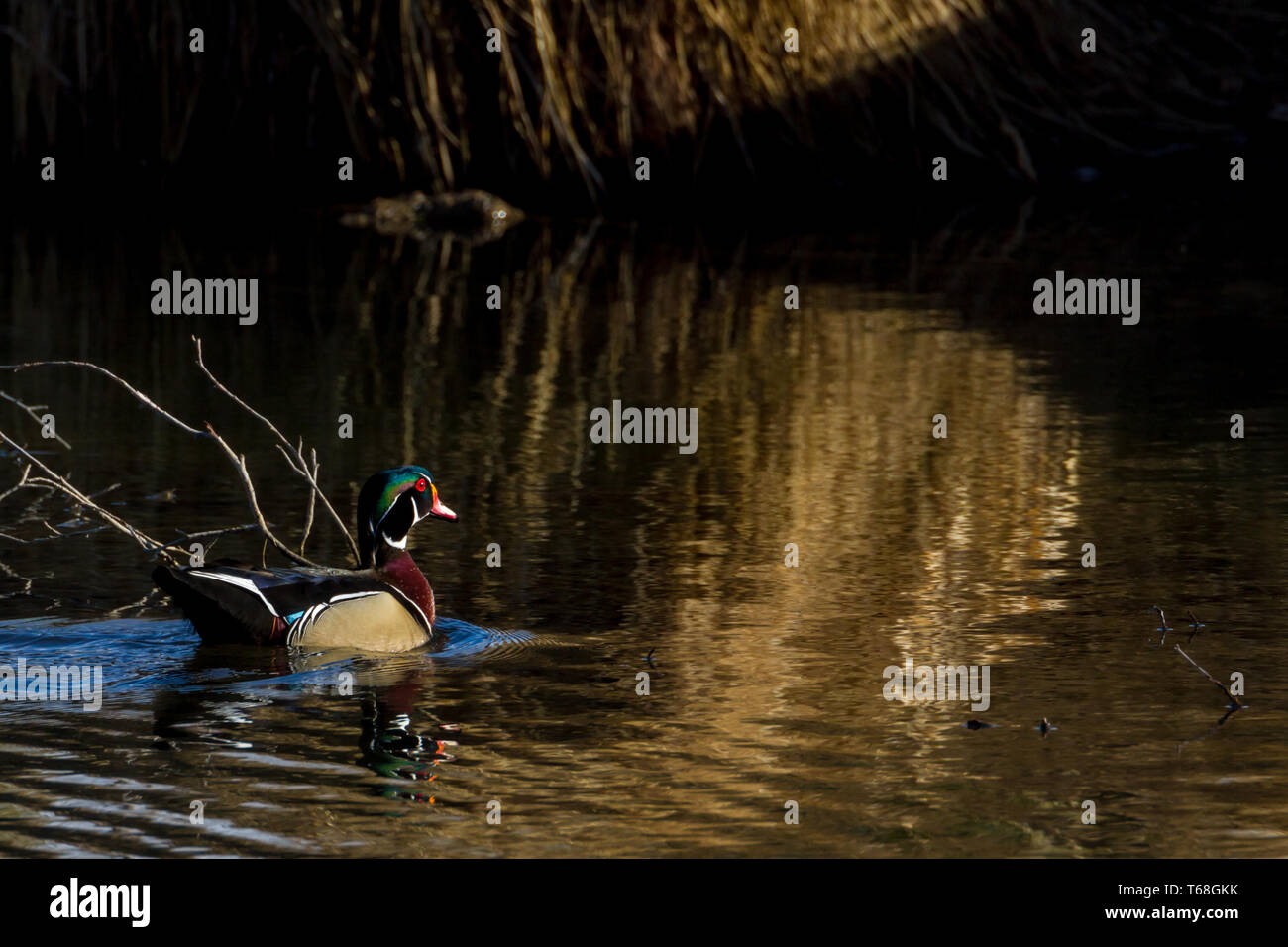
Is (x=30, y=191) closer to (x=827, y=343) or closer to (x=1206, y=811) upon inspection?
(x=827, y=343)

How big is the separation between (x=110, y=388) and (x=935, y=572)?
6.02 meters

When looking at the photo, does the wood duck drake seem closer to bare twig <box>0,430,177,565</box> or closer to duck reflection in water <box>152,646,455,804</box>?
duck reflection in water <box>152,646,455,804</box>

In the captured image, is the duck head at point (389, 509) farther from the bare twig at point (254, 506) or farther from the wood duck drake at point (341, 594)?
the bare twig at point (254, 506)

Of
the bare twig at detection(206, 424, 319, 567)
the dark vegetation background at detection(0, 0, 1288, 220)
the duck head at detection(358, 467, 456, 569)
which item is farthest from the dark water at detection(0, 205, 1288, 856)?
the dark vegetation background at detection(0, 0, 1288, 220)

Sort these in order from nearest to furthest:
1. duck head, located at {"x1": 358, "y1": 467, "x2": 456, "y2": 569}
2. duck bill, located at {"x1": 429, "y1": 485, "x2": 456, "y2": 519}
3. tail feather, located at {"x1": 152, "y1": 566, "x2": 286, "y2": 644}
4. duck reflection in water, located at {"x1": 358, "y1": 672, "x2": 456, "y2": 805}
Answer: duck reflection in water, located at {"x1": 358, "y1": 672, "x2": 456, "y2": 805}
tail feather, located at {"x1": 152, "y1": 566, "x2": 286, "y2": 644}
duck head, located at {"x1": 358, "y1": 467, "x2": 456, "y2": 569}
duck bill, located at {"x1": 429, "y1": 485, "x2": 456, "y2": 519}

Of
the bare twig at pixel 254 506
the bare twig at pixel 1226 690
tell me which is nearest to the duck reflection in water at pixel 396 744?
the bare twig at pixel 254 506

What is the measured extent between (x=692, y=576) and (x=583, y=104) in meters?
14.8

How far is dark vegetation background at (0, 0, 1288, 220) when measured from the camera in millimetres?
23812

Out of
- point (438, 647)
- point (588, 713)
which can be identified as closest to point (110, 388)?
point (438, 647)

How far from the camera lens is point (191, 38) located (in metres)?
24.1

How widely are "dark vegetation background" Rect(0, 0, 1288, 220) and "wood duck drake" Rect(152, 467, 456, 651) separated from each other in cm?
1448

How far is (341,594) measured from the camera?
8672mm

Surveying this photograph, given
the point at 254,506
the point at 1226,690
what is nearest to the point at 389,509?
the point at 254,506

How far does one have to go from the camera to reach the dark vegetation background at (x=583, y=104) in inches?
938
